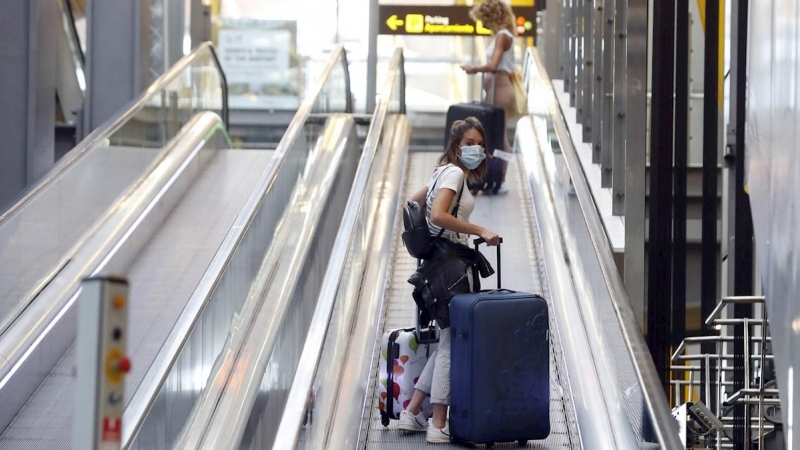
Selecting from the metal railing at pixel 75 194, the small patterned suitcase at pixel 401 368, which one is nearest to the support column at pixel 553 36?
the metal railing at pixel 75 194

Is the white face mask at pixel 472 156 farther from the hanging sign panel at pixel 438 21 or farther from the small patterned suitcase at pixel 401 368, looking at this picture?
the hanging sign panel at pixel 438 21

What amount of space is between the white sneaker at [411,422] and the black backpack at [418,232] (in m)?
0.76

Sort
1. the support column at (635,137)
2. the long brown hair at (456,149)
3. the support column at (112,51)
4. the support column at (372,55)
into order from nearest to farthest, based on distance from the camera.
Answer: the long brown hair at (456,149) → the support column at (635,137) → the support column at (112,51) → the support column at (372,55)

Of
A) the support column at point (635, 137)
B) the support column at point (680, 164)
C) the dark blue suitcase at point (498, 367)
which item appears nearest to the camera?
the dark blue suitcase at point (498, 367)

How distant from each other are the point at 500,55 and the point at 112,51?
15.6ft

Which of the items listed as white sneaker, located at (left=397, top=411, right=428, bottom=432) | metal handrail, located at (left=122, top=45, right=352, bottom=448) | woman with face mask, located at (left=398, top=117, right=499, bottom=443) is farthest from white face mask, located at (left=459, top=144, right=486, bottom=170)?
metal handrail, located at (left=122, top=45, right=352, bottom=448)

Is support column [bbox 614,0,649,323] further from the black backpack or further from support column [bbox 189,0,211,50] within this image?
support column [bbox 189,0,211,50]

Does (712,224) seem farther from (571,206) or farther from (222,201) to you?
(222,201)

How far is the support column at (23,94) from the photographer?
12.3m

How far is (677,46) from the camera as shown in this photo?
11.8 meters

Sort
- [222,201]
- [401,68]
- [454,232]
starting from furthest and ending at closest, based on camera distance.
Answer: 1. [401,68]
2. [222,201]
3. [454,232]

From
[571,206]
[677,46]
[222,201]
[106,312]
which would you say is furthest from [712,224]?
[106,312]

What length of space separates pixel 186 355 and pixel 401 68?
947 cm

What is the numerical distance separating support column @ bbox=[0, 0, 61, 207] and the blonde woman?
4.13 m
